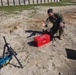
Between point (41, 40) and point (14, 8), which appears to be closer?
point (41, 40)

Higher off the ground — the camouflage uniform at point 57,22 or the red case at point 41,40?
the camouflage uniform at point 57,22

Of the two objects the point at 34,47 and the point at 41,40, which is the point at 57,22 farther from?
the point at 34,47

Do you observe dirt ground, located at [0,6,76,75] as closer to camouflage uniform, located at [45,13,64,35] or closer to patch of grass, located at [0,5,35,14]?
camouflage uniform, located at [45,13,64,35]

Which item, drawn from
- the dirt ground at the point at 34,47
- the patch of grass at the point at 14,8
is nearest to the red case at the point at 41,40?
the dirt ground at the point at 34,47

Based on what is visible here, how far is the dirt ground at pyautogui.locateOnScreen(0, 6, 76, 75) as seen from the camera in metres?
9.05

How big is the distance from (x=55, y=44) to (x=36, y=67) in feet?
8.48

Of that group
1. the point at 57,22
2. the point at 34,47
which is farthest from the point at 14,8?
the point at 34,47

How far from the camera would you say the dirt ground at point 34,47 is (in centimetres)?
905

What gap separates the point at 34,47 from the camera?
431 inches

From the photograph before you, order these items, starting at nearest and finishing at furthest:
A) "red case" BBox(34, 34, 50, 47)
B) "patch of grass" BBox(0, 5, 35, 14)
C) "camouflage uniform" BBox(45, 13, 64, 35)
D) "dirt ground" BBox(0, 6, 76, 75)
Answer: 1. "dirt ground" BBox(0, 6, 76, 75)
2. "red case" BBox(34, 34, 50, 47)
3. "camouflage uniform" BBox(45, 13, 64, 35)
4. "patch of grass" BBox(0, 5, 35, 14)

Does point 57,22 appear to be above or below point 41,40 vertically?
above

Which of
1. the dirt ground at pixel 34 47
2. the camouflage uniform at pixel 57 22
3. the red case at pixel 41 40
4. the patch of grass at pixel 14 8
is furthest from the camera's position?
the patch of grass at pixel 14 8

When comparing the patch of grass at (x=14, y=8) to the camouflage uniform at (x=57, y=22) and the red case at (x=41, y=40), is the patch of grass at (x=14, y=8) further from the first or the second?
the red case at (x=41, y=40)

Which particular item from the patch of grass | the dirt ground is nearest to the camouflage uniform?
the dirt ground
